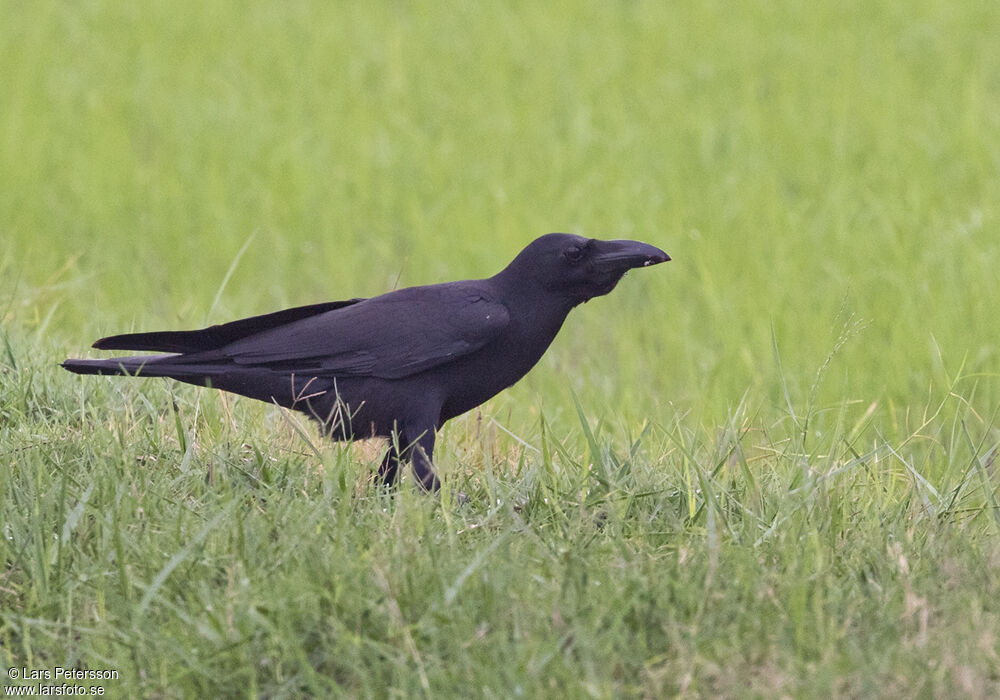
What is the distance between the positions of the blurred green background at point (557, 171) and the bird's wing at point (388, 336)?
3.90 ft

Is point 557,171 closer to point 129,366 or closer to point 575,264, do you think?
point 575,264

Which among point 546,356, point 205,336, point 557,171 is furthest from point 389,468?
point 557,171

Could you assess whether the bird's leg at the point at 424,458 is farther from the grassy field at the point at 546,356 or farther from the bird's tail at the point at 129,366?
the bird's tail at the point at 129,366

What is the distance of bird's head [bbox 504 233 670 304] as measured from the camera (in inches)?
144

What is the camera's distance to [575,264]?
3676 mm

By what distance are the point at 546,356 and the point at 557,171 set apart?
1.92 meters

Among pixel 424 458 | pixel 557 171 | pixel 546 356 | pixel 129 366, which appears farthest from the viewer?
pixel 557 171

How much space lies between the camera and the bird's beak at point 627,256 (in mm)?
3613

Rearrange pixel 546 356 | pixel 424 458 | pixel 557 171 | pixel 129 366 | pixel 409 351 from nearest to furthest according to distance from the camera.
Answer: pixel 424 458
pixel 409 351
pixel 129 366
pixel 546 356
pixel 557 171

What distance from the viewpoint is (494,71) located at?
29.3 feet

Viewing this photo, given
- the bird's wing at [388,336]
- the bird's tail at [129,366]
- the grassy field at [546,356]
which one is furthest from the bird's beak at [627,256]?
the bird's tail at [129,366]

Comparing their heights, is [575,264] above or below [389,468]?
above

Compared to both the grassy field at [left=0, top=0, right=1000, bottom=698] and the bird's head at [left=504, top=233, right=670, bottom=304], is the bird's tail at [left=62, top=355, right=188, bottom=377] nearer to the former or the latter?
the grassy field at [left=0, top=0, right=1000, bottom=698]

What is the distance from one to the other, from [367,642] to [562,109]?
20.6 feet
